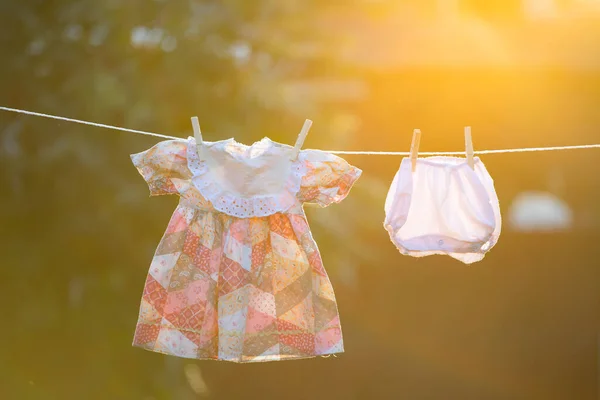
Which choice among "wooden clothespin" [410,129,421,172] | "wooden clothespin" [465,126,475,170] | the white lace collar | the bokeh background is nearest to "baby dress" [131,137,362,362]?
the white lace collar

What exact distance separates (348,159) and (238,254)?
197 cm

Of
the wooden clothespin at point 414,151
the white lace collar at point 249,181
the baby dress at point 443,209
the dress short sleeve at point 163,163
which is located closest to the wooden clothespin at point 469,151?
the baby dress at point 443,209

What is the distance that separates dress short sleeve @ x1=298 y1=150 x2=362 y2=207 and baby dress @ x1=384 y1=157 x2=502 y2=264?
0.41 ft

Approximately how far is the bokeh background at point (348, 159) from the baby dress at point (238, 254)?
152cm

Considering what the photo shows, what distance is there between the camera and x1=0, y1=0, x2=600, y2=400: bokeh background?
3.78m

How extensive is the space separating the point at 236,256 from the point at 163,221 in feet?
5.56

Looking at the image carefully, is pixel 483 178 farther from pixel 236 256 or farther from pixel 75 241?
pixel 75 241

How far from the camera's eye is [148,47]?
12.4 feet

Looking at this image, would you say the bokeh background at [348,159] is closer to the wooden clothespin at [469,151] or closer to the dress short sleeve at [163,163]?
the dress short sleeve at [163,163]

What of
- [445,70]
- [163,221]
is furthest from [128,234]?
[445,70]

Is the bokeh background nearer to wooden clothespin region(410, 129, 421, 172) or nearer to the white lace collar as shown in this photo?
the white lace collar

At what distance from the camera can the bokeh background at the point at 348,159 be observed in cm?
378

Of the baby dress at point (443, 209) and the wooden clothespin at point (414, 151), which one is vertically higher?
the wooden clothespin at point (414, 151)

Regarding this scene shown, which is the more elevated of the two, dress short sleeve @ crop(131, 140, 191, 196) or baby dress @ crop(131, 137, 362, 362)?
dress short sleeve @ crop(131, 140, 191, 196)
